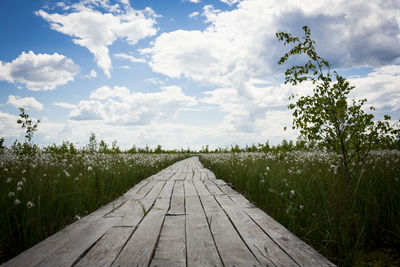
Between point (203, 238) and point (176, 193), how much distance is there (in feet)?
8.15

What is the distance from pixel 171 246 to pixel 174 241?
11 centimetres

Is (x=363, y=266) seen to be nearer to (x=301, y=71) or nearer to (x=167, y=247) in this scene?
(x=167, y=247)

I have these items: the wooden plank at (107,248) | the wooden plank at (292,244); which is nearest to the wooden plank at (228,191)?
the wooden plank at (292,244)

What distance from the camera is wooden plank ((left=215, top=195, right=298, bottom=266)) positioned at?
6.02 feet

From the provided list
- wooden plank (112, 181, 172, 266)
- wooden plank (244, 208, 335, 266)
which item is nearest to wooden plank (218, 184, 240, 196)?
wooden plank (244, 208, 335, 266)

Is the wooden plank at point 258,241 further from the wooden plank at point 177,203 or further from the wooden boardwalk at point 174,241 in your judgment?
the wooden plank at point 177,203

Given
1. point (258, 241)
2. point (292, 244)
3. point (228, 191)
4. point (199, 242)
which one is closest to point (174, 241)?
point (199, 242)

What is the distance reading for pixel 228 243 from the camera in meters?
2.17

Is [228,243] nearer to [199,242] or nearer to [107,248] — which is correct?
[199,242]

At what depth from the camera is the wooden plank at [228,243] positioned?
6.00 feet

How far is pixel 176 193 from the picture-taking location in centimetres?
471

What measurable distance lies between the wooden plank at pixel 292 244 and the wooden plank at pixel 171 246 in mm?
871

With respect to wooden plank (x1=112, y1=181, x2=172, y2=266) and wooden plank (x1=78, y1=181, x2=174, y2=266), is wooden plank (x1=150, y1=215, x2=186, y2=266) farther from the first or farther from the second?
wooden plank (x1=78, y1=181, x2=174, y2=266)

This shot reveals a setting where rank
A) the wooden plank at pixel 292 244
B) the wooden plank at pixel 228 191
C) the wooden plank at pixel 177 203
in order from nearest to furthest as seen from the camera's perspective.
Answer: the wooden plank at pixel 292 244, the wooden plank at pixel 177 203, the wooden plank at pixel 228 191
